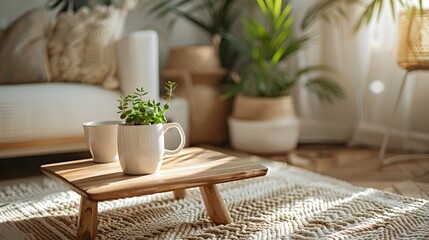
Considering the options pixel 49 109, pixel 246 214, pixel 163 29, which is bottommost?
pixel 246 214

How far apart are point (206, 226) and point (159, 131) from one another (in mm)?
347

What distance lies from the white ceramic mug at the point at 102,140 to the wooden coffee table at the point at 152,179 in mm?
25

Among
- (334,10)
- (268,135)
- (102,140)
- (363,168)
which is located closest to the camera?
(102,140)

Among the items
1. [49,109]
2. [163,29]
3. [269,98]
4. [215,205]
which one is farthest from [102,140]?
[163,29]

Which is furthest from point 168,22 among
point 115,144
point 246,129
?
point 115,144

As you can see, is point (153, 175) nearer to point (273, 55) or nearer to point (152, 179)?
point (152, 179)

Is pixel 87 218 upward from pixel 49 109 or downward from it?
downward

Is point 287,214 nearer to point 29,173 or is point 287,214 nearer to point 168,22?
point 29,173

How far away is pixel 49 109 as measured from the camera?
2342mm

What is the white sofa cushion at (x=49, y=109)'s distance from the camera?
227 cm

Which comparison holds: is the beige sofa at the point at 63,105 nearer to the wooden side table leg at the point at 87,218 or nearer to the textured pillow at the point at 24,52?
the textured pillow at the point at 24,52

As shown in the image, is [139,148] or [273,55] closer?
[139,148]

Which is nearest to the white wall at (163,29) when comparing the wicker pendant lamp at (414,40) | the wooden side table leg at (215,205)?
the wicker pendant lamp at (414,40)

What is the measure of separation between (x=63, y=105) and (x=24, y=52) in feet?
1.49
